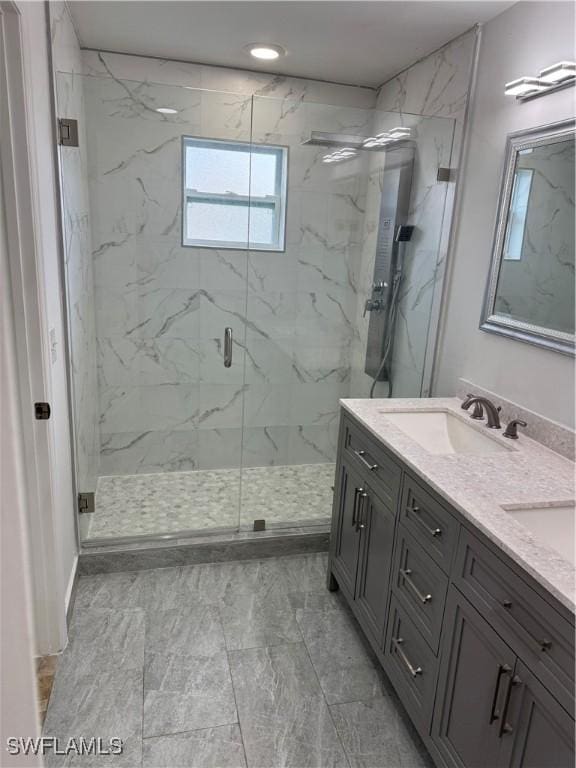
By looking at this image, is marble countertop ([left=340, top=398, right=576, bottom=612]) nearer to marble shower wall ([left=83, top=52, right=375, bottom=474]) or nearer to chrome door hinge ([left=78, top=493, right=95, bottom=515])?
marble shower wall ([left=83, top=52, right=375, bottom=474])

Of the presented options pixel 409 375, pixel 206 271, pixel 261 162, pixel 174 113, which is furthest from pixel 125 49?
pixel 409 375

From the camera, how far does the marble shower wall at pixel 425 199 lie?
→ 252 centimetres

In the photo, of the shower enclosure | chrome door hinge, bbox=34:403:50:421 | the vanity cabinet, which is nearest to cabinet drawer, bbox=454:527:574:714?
the vanity cabinet

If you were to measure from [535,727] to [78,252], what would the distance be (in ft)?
8.38

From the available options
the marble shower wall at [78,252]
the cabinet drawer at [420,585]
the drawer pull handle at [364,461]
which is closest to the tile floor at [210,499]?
the marble shower wall at [78,252]

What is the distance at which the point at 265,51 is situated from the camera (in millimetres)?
2715

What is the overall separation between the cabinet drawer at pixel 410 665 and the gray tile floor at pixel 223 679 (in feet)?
0.50

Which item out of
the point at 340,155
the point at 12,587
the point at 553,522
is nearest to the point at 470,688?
the point at 553,522

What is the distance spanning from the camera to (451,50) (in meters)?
2.50

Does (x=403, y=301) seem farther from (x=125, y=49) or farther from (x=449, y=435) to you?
(x=125, y=49)

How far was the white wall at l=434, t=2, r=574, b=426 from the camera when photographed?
1896 millimetres

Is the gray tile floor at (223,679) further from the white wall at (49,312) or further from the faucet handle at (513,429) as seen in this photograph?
the faucet handle at (513,429)

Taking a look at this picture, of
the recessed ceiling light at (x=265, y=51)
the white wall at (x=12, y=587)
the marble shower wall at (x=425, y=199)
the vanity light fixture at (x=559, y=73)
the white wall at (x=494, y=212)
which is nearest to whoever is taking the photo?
the white wall at (x=12, y=587)

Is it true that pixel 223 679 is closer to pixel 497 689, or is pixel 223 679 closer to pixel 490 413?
pixel 497 689
